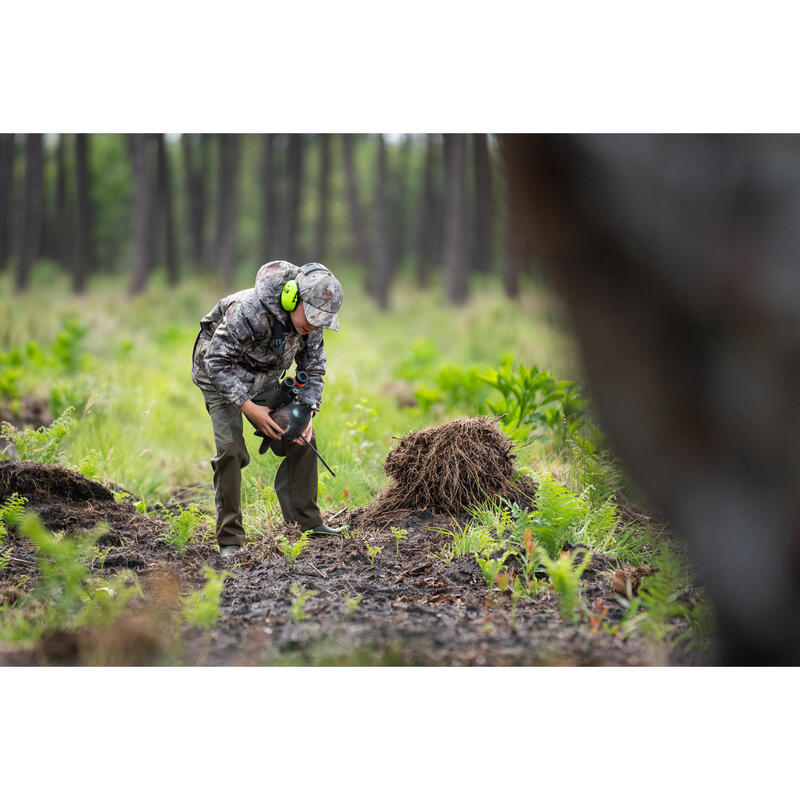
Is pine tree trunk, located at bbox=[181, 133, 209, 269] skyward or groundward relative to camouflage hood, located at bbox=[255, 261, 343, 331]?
skyward

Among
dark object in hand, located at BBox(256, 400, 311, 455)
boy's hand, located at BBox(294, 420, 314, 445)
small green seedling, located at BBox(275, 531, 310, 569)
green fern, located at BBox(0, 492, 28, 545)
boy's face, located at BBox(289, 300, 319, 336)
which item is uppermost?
boy's face, located at BBox(289, 300, 319, 336)

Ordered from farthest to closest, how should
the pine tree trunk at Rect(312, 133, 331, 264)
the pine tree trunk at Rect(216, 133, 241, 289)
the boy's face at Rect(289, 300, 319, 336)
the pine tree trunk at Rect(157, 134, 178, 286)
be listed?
the pine tree trunk at Rect(312, 133, 331, 264) → the pine tree trunk at Rect(157, 134, 178, 286) → the pine tree trunk at Rect(216, 133, 241, 289) → the boy's face at Rect(289, 300, 319, 336)

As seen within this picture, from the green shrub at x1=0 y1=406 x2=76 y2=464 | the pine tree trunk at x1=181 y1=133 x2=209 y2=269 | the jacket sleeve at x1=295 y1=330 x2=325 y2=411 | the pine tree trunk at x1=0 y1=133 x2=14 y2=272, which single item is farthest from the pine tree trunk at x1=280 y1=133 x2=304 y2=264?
the jacket sleeve at x1=295 y1=330 x2=325 y2=411

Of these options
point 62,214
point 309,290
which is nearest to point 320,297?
point 309,290

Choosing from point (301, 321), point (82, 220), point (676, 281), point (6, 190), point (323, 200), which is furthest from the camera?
point (323, 200)

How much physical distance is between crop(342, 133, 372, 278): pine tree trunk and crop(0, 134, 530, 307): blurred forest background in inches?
1.5

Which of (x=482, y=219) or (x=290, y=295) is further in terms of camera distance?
(x=482, y=219)

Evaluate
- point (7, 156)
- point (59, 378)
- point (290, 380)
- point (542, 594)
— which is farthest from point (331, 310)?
point (7, 156)

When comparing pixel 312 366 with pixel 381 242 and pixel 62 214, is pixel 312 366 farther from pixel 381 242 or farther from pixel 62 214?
pixel 62 214

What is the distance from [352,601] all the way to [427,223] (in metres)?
14.0

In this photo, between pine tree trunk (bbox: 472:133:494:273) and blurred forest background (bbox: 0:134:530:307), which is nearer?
pine tree trunk (bbox: 472:133:494:273)

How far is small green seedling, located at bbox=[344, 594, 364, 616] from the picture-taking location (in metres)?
3.50

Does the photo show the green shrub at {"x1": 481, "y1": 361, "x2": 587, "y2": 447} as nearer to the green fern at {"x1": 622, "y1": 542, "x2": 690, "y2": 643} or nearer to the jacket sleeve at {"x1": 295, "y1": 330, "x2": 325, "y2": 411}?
the jacket sleeve at {"x1": 295, "y1": 330, "x2": 325, "y2": 411}

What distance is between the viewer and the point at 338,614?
3.47 m
